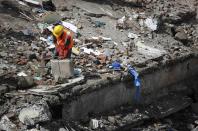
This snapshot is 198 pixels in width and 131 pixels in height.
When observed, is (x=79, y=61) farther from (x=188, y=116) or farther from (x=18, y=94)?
(x=188, y=116)

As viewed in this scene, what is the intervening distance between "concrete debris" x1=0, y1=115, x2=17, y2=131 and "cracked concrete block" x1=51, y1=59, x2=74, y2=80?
1.59 metres

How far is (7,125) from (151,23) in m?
6.43

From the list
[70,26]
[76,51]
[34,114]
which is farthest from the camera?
[70,26]

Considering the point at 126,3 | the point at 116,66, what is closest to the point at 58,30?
the point at 116,66

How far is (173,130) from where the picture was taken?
11.5 m

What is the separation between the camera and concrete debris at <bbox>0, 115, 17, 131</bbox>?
28.6 feet

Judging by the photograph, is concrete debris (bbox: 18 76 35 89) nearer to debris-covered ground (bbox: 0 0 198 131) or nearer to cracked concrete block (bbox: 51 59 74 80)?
debris-covered ground (bbox: 0 0 198 131)

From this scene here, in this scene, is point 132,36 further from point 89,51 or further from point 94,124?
point 94,124

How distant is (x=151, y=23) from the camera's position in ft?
45.6

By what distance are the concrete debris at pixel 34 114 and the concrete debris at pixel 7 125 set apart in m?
0.21

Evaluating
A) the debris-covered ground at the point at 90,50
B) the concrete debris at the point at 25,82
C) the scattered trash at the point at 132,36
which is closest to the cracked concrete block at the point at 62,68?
the debris-covered ground at the point at 90,50

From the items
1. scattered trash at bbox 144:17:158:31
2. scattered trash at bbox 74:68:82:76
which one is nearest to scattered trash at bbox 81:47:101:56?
scattered trash at bbox 74:68:82:76

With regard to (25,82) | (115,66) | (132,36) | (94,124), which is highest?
(132,36)

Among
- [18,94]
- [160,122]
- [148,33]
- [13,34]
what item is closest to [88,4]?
[148,33]
